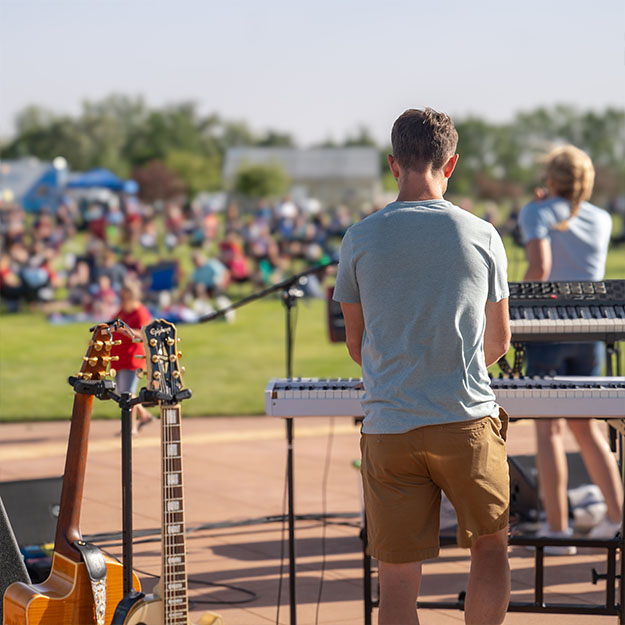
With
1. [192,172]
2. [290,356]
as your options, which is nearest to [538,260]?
[290,356]


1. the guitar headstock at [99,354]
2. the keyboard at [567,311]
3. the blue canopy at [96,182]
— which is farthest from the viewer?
the blue canopy at [96,182]

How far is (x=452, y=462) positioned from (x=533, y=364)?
100 inches

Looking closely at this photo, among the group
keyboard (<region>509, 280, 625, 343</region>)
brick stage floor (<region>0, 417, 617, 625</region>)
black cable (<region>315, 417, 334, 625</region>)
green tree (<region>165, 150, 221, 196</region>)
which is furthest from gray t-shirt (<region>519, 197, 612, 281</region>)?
green tree (<region>165, 150, 221, 196</region>)

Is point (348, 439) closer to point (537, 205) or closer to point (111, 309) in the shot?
point (537, 205)

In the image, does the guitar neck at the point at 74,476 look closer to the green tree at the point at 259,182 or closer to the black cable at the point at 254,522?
the black cable at the point at 254,522

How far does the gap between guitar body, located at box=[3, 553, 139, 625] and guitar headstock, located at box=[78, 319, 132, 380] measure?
0.69 metres

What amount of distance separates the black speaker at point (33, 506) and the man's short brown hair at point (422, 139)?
309 cm

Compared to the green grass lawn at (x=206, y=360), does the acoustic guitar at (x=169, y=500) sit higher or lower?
higher

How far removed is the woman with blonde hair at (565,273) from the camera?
529 centimetres

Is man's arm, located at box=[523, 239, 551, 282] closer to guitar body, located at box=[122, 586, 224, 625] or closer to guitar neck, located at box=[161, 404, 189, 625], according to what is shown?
guitar neck, located at box=[161, 404, 189, 625]

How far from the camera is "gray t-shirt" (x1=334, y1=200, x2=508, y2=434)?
9.59ft

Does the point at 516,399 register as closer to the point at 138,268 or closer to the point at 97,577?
the point at 97,577

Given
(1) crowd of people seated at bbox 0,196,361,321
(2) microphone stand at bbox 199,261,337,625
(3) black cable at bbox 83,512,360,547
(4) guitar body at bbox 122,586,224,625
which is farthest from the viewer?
(1) crowd of people seated at bbox 0,196,361,321

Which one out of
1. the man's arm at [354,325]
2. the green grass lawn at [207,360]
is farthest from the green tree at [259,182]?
the man's arm at [354,325]
